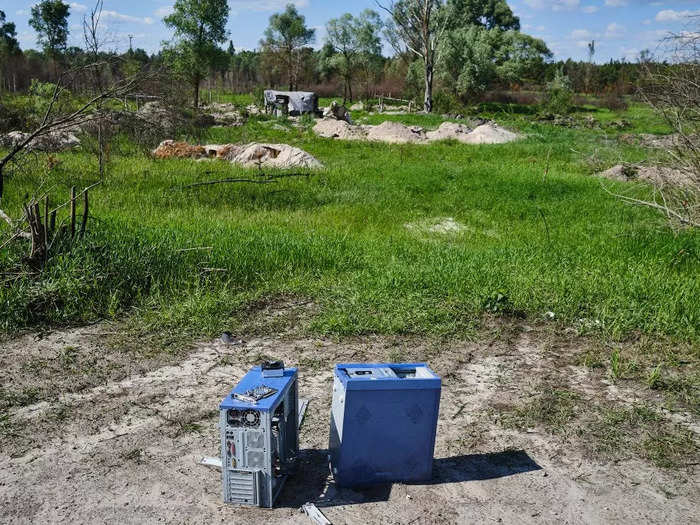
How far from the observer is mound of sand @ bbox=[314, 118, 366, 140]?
21392mm

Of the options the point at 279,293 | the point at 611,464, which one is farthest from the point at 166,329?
the point at 611,464

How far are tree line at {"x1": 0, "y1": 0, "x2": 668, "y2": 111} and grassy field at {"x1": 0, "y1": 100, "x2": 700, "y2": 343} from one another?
51.2 feet

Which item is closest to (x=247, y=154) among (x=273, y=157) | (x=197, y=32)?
(x=273, y=157)

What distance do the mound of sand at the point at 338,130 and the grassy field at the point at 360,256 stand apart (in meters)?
8.52

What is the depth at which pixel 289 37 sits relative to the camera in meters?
51.7

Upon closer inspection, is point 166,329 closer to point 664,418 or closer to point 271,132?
point 664,418

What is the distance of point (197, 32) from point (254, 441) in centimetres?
3533

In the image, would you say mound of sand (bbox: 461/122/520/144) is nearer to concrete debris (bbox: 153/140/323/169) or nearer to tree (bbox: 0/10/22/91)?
concrete debris (bbox: 153/140/323/169)

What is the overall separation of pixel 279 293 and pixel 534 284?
2.53 meters

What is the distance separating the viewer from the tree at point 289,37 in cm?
5153

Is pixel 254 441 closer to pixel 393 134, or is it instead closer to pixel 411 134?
pixel 393 134

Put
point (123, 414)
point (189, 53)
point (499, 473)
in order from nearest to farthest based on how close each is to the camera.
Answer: point (499, 473)
point (123, 414)
point (189, 53)

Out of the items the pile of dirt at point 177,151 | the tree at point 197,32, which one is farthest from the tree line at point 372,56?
the pile of dirt at point 177,151

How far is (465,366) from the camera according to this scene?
15.8ft
